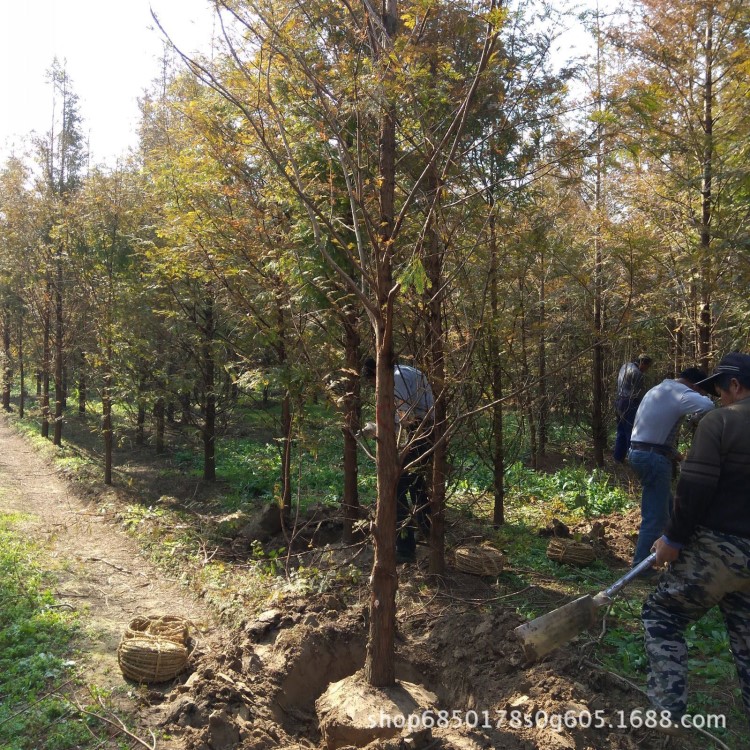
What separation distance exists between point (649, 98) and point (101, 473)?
40.2 ft

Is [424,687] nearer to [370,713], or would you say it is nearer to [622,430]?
[370,713]

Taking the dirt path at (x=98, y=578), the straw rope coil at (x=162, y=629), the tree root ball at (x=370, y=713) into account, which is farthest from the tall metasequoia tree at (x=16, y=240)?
the tree root ball at (x=370, y=713)

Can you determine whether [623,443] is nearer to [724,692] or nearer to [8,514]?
[724,692]

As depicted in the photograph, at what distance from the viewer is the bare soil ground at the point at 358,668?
338 centimetres

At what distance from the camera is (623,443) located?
25.2 ft

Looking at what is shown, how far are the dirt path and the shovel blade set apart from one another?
2182 millimetres

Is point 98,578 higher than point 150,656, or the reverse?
point 150,656

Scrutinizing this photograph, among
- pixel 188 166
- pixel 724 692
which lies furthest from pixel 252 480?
pixel 724 692

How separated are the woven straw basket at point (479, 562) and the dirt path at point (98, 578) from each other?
224 centimetres

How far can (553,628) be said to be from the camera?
3703 mm

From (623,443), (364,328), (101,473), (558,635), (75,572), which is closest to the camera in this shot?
(558,635)

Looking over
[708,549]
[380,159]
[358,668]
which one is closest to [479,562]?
[358,668]

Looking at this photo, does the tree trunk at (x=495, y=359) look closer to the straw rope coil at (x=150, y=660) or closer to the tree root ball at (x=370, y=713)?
the tree root ball at (x=370, y=713)

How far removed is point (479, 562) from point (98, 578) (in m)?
4.31
